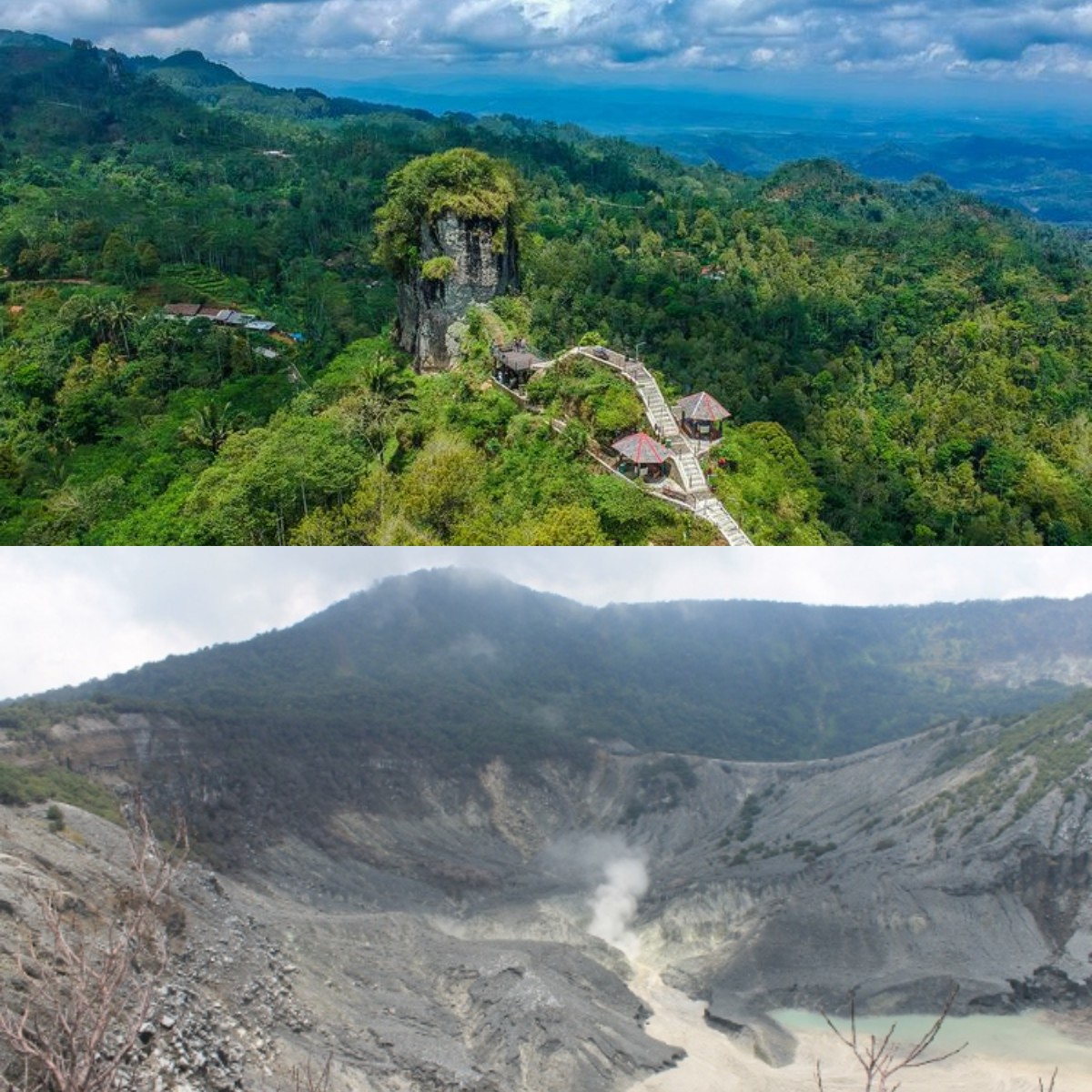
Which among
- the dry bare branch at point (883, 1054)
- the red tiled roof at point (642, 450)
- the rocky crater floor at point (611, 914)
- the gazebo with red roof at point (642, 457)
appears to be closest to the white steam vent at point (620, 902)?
the rocky crater floor at point (611, 914)

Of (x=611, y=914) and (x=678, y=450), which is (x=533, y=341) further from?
(x=611, y=914)

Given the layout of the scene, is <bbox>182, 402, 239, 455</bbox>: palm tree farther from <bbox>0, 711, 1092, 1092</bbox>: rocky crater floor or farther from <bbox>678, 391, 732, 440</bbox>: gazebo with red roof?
<bbox>678, 391, 732, 440</bbox>: gazebo with red roof

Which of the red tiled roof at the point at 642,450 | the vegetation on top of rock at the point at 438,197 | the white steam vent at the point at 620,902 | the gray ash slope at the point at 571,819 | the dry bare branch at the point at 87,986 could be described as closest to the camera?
the dry bare branch at the point at 87,986

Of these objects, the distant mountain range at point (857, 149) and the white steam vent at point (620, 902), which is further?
the distant mountain range at point (857, 149)

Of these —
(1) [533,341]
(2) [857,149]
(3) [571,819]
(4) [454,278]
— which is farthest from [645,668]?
(2) [857,149]

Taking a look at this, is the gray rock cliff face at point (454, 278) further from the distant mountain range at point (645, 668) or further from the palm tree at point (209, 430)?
the distant mountain range at point (645, 668)

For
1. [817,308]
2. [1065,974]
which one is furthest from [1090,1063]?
[817,308]

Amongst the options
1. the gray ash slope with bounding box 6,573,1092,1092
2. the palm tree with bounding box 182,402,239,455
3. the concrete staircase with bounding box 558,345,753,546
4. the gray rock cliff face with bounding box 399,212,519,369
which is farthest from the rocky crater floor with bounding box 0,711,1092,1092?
the gray rock cliff face with bounding box 399,212,519,369
